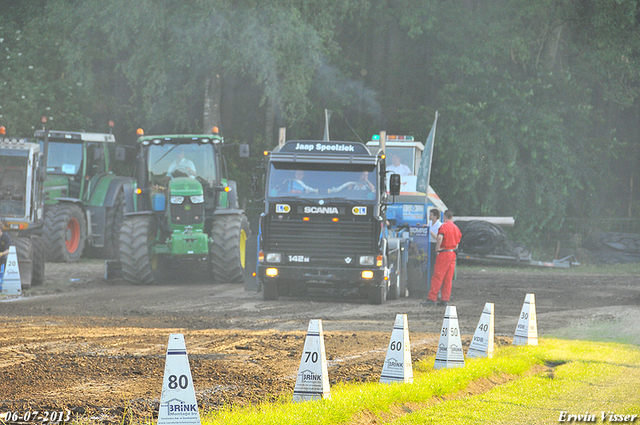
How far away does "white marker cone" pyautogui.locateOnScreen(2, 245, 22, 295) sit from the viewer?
1585cm

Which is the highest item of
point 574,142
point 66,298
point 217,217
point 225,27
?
point 225,27

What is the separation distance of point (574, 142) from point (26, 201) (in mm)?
21167

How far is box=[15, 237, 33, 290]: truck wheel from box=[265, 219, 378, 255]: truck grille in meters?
5.50

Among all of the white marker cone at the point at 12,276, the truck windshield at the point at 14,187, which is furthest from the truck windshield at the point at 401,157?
the white marker cone at the point at 12,276

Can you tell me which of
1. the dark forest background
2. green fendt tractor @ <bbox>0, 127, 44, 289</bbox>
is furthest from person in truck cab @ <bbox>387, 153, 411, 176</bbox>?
green fendt tractor @ <bbox>0, 127, 44, 289</bbox>

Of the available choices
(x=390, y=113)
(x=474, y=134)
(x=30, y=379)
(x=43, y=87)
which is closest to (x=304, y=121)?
(x=390, y=113)

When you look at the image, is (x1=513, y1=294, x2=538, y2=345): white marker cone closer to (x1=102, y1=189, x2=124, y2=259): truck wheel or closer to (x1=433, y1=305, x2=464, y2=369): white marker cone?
(x1=433, y1=305, x2=464, y2=369): white marker cone

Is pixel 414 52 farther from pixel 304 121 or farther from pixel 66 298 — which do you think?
pixel 66 298

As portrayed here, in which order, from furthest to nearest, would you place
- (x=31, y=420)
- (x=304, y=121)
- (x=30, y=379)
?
(x=304, y=121) → (x=30, y=379) → (x=31, y=420)

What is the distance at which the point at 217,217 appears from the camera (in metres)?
18.1

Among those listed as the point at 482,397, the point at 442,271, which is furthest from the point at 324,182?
the point at 482,397

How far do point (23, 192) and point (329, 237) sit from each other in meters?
7.00

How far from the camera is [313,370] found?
6.76 meters

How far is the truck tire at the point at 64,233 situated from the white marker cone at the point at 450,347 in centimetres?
1546
